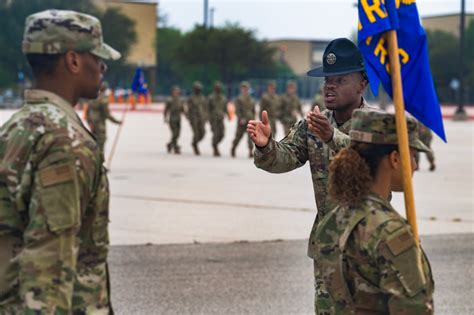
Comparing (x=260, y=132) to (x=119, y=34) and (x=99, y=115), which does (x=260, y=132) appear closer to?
(x=99, y=115)

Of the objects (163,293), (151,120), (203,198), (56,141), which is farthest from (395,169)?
(151,120)

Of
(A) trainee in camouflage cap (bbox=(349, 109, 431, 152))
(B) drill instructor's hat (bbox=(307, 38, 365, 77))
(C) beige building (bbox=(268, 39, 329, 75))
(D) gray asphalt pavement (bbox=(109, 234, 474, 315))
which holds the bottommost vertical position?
(C) beige building (bbox=(268, 39, 329, 75))

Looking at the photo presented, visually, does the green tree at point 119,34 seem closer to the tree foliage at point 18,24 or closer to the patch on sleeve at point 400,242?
the tree foliage at point 18,24

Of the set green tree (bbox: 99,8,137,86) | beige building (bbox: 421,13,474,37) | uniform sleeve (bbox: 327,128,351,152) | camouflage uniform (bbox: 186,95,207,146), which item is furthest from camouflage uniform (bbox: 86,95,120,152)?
beige building (bbox: 421,13,474,37)

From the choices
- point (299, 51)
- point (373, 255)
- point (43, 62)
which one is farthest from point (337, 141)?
point (299, 51)

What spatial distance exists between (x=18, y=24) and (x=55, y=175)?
8324 centimetres

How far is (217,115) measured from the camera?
27469 millimetres

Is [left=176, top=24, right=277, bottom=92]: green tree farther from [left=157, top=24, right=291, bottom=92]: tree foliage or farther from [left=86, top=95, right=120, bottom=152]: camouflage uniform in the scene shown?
[left=86, top=95, right=120, bottom=152]: camouflage uniform

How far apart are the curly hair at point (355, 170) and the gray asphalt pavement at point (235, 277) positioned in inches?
182

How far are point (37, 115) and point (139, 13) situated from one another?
95991 millimetres

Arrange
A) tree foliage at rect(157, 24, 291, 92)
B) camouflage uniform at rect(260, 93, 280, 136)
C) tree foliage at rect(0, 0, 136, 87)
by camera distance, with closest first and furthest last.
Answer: camouflage uniform at rect(260, 93, 280, 136)
tree foliage at rect(0, 0, 136, 87)
tree foliage at rect(157, 24, 291, 92)

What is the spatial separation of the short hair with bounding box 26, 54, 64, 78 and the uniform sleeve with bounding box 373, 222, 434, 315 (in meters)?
1.25

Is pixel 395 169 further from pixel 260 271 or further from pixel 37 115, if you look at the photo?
pixel 260 271

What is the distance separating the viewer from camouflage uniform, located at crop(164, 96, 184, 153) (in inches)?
1090
